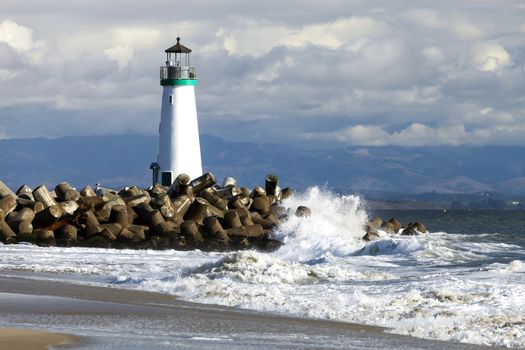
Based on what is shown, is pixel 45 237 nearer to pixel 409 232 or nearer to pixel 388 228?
pixel 388 228

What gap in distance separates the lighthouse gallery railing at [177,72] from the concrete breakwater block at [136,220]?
9.01m

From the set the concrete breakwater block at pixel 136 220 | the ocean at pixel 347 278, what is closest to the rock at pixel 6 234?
the concrete breakwater block at pixel 136 220

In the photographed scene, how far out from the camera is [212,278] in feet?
57.0

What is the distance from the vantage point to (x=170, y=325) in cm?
1249

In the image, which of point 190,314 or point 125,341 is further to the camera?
point 190,314

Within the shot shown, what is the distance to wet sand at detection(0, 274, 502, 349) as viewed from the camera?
11336 mm

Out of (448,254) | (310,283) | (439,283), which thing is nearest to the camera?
(439,283)

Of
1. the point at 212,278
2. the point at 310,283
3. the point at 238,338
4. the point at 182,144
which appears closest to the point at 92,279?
the point at 212,278

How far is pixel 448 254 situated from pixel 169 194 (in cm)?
1027

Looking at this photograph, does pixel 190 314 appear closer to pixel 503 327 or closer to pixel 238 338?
pixel 238 338

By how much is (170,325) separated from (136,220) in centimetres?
1552

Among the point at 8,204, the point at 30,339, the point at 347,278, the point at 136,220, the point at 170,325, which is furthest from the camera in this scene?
the point at 136,220

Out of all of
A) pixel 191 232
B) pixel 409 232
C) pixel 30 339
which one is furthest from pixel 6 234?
pixel 30 339

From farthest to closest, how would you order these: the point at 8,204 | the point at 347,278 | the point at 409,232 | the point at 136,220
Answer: the point at 409,232
the point at 136,220
the point at 8,204
the point at 347,278
